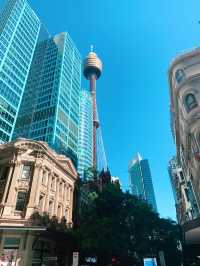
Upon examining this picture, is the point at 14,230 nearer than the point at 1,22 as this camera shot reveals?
Yes

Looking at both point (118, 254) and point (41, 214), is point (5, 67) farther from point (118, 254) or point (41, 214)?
point (118, 254)

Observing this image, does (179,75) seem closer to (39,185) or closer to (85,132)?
(39,185)

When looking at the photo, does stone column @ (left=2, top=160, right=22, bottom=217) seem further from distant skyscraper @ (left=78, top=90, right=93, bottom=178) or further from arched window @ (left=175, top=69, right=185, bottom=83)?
distant skyscraper @ (left=78, top=90, right=93, bottom=178)

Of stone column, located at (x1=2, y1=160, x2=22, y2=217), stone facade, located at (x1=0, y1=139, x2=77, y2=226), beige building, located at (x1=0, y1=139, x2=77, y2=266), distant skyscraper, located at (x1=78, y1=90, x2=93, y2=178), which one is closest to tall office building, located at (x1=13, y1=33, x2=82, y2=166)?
distant skyscraper, located at (x1=78, y1=90, x2=93, y2=178)

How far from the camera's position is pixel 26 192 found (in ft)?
88.4

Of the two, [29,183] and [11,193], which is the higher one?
[29,183]

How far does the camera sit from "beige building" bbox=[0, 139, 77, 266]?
23422 millimetres

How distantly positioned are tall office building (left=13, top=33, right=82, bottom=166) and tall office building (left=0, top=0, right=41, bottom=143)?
9.38 meters

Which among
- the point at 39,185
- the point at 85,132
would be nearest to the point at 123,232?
the point at 39,185

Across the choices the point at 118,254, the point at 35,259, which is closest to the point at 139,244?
the point at 118,254

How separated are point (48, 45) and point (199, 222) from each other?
371ft

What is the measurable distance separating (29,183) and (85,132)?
116m

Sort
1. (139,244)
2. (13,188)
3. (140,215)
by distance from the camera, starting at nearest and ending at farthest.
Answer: (13,188), (139,244), (140,215)

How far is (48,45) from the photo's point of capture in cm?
11300
